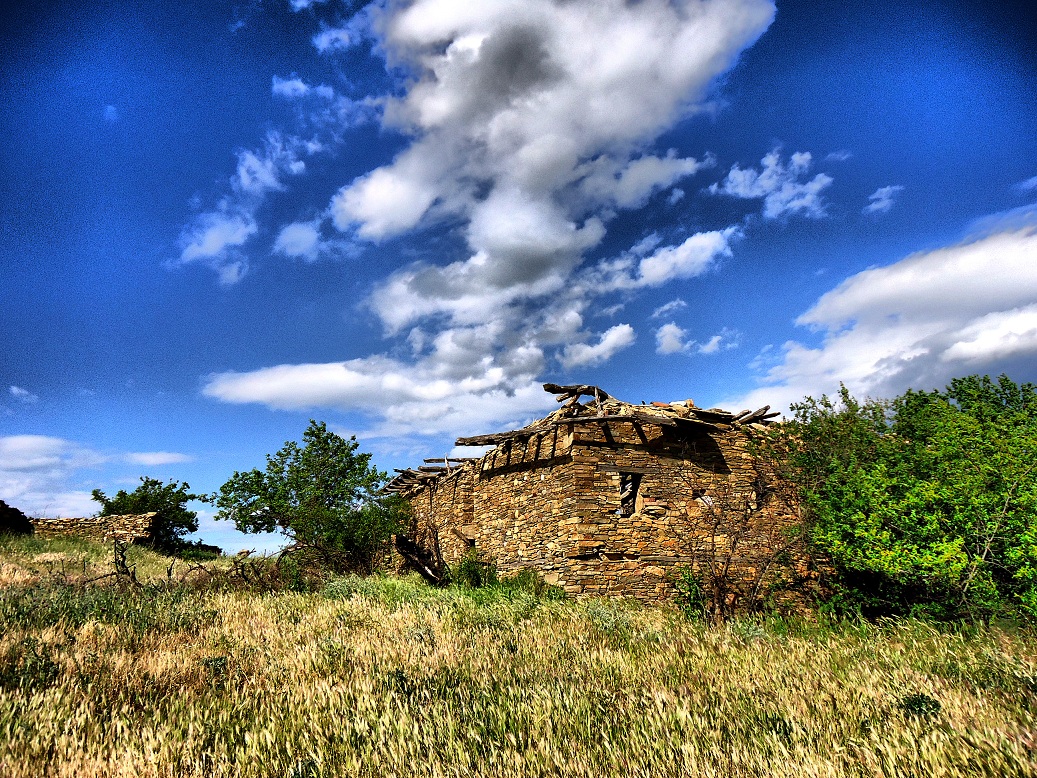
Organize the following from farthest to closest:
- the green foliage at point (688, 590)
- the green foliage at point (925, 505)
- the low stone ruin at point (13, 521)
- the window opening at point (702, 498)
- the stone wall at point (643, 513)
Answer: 1. the low stone ruin at point (13, 521)
2. the window opening at point (702, 498)
3. the stone wall at point (643, 513)
4. the green foliage at point (688, 590)
5. the green foliage at point (925, 505)

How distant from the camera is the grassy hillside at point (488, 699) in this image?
2861 mm

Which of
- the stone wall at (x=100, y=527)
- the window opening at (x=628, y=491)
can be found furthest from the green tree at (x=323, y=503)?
the window opening at (x=628, y=491)

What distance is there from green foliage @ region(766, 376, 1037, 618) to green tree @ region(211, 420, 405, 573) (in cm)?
1271

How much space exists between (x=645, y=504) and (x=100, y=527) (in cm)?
2344

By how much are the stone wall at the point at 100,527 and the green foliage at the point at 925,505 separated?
24.8 meters

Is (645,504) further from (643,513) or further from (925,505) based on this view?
(925,505)

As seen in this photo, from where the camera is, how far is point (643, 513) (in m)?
11.6

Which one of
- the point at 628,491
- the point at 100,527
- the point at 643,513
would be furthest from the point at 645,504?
the point at 100,527

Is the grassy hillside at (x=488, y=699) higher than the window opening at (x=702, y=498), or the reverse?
the window opening at (x=702, y=498)

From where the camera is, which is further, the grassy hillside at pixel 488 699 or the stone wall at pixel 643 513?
the stone wall at pixel 643 513

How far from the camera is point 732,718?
346 centimetres

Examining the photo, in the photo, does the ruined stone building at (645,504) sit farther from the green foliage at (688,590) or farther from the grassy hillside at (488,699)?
the grassy hillside at (488,699)

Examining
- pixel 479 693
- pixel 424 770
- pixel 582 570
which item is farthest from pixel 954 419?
pixel 424 770

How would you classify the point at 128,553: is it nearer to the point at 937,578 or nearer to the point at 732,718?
the point at 732,718
